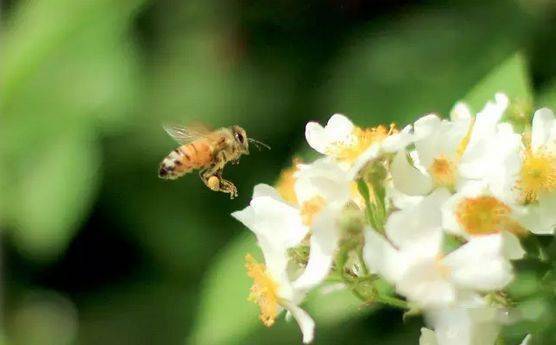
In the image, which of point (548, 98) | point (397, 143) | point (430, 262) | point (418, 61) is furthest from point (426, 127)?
point (418, 61)

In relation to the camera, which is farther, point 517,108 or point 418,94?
point 418,94

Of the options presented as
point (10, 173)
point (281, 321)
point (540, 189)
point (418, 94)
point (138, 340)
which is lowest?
point (138, 340)

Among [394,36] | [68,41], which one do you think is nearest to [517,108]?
[394,36]

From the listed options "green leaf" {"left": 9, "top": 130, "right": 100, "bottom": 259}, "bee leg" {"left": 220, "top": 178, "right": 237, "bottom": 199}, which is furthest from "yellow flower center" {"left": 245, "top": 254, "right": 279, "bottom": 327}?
"green leaf" {"left": 9, "top": 130, "right": 100, "bottom": 259}

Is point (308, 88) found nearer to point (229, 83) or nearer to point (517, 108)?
point (229, 83)

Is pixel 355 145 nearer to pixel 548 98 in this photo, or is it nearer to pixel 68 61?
pixel 548 98

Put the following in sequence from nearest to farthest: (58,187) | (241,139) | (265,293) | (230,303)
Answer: (265,293)
(241,139)
(230,303)
(58,187)
